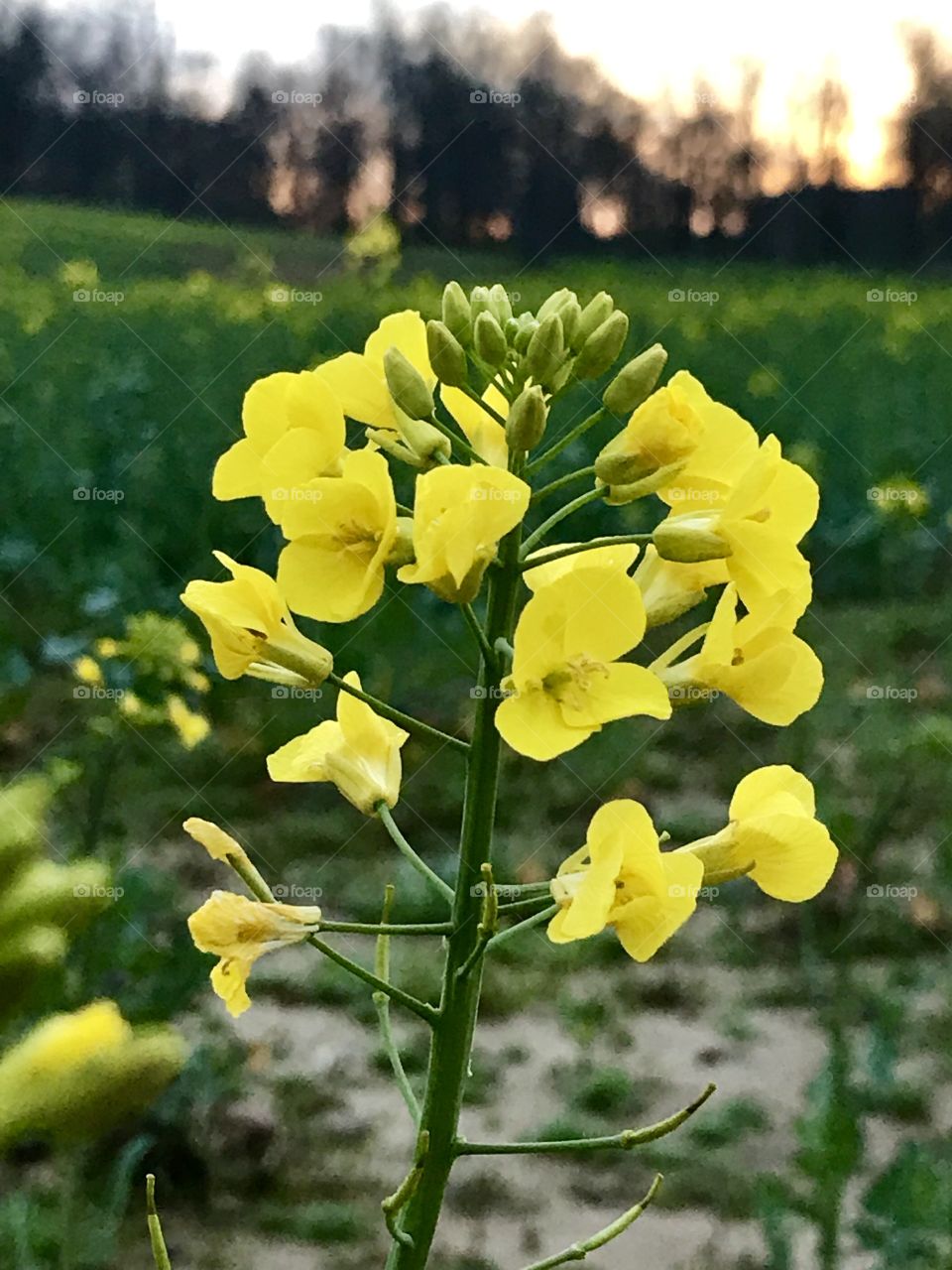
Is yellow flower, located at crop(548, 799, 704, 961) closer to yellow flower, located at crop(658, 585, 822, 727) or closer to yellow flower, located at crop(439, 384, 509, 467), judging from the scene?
yellow flower, located at crop(658, 585, 822, 727)

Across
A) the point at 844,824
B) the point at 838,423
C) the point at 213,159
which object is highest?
the point at 213,159

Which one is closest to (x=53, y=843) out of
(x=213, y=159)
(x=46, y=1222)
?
(x=46, y=1222)

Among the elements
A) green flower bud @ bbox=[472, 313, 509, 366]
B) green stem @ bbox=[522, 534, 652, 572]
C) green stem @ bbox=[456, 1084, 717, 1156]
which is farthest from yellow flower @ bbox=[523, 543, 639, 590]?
green stem @ bbox=[456, 1084, 717, 1156]

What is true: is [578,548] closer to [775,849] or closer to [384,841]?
[775,849]

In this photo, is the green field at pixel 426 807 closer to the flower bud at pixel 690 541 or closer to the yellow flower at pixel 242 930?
the yellow flower at pixel 242 930

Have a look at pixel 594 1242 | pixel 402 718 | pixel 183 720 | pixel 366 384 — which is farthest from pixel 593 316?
pixel 183 720

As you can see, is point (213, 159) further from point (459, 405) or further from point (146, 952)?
point (459, 405)

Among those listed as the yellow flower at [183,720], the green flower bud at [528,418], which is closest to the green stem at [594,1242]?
the green flower bud at [528,418]

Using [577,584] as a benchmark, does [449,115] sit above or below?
above
